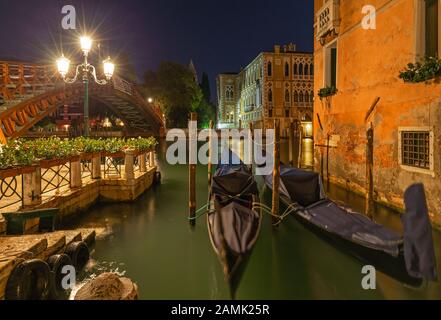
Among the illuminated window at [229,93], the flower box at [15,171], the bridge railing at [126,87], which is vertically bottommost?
the flower box at [15,171]

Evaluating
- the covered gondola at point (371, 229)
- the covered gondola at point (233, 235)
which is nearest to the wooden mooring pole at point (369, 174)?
the covered gondola at point (371, 229)

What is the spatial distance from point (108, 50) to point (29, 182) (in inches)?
1141

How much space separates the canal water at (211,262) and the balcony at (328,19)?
206 inches

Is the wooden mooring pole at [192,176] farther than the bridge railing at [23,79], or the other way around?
the bridge railing at [23,79]

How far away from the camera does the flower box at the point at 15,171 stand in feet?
14.8

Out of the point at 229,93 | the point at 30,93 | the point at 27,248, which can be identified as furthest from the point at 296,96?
the point at 27,248

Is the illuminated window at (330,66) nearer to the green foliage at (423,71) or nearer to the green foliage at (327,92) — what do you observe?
the green foliage at (327,92)

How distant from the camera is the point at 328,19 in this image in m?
9.72

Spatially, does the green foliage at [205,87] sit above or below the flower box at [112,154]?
above

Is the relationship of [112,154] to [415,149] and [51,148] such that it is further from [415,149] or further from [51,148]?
[415,149]

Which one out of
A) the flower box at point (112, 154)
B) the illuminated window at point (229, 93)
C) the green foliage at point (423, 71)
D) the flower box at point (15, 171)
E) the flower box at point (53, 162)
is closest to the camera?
the flower box at point (15, 171)

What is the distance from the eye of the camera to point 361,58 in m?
8.24

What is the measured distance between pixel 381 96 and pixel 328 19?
3632mm

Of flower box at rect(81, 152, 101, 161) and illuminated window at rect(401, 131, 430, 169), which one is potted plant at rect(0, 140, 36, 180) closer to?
flower box at rect(81, 152, 101, 161)
